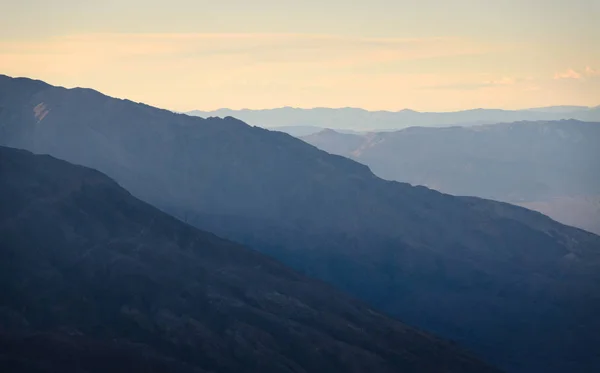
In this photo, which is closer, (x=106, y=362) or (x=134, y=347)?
(x=106, y=362)

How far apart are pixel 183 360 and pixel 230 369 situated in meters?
9.76

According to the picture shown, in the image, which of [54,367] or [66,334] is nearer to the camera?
[54,367]

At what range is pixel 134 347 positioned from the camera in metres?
192

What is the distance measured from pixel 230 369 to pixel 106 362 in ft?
96.0

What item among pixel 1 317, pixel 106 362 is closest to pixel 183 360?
pixel 106 362

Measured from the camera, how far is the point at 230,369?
651 ft

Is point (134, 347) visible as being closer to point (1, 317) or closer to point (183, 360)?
point (183, 360)

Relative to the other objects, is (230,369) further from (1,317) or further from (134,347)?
(1,317)

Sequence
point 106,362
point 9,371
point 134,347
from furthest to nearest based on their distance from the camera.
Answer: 1. point 134,347
2. point 106,362
3. point 9,371

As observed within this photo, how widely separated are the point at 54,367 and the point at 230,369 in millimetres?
39705

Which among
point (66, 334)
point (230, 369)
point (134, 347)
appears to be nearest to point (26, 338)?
point (66, 334)

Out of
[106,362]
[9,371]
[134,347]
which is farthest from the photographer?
[134,347]

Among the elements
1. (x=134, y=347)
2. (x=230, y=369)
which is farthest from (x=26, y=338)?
(x=230, y=369)

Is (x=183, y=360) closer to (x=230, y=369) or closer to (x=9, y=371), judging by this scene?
(x=230, y=369)
